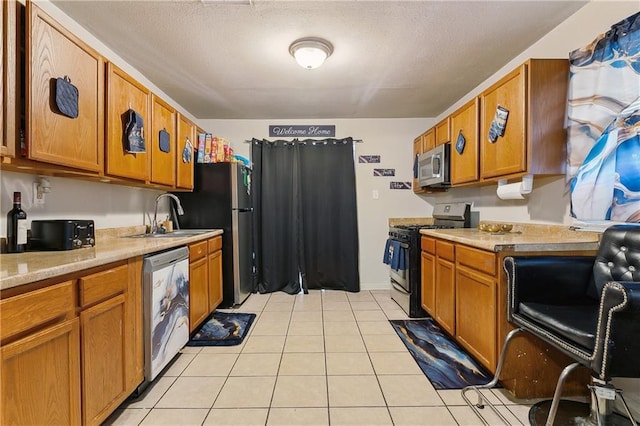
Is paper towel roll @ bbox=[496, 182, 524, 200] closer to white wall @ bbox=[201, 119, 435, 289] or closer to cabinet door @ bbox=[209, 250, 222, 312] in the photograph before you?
white wall @ bbox=[201, 119, 435, 289]

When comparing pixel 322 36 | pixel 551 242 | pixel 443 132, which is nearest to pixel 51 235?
pixel 322 36

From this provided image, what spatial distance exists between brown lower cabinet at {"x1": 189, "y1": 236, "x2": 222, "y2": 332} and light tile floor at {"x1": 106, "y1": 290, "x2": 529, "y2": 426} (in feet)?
1.09

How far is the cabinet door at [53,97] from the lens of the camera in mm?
1381

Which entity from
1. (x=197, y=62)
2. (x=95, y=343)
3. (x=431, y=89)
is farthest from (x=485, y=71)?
(x=95, y=343)

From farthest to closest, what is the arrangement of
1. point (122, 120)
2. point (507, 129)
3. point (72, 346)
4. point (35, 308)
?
point (507, 129)
point (122, 120)
point (72, 346)
point (35, 308)

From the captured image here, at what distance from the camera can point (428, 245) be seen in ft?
9.34

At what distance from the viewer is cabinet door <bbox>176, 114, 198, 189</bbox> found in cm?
288

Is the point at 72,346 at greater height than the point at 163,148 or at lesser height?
lesser

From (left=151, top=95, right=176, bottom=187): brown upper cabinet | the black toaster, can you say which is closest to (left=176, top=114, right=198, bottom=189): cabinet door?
(left=151, top=95, right=176, bottom=187): brown upper cabinet

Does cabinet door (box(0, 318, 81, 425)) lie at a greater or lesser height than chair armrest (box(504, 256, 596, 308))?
lesser

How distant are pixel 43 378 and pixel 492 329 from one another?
7.20 ft

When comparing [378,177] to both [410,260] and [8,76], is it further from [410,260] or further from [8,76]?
[8,76]

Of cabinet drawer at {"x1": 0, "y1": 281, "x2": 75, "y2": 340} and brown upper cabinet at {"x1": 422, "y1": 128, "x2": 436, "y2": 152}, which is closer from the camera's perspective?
cabinet drawer at {"x1": 0, "y1": 281, "x2": 75, "y2": 340}

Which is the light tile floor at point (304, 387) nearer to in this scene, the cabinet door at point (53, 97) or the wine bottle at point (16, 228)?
the wine bottle at point (16, 228)
